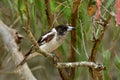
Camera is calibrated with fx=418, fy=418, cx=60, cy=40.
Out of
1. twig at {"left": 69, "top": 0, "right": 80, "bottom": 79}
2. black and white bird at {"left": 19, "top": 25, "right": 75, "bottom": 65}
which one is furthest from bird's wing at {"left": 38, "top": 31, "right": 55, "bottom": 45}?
twig at {"left": 69, "top": 0, "right": 80, "bottom": 79}

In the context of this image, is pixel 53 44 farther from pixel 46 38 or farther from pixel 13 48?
pixel 13 48

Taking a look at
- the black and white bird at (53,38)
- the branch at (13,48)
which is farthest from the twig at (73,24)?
the branch at (13,48)

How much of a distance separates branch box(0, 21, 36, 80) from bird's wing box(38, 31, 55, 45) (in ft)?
0.51

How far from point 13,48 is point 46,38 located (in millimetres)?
215

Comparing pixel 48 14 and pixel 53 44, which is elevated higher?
pixel 48 14

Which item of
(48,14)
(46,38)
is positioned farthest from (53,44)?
(48,14)

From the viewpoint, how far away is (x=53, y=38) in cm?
236

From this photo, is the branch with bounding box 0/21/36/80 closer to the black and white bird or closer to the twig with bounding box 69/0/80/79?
the black and white bird

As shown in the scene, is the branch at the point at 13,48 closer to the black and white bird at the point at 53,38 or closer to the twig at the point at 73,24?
the black and white bird at the point at 53,38

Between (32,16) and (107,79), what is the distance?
0.52 m

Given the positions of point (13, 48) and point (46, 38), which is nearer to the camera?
point (13, 48)

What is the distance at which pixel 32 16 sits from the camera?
2.24m

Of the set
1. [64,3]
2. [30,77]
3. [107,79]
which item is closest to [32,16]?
[64,3]

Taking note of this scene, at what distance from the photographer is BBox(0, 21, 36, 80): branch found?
2.09 metres
